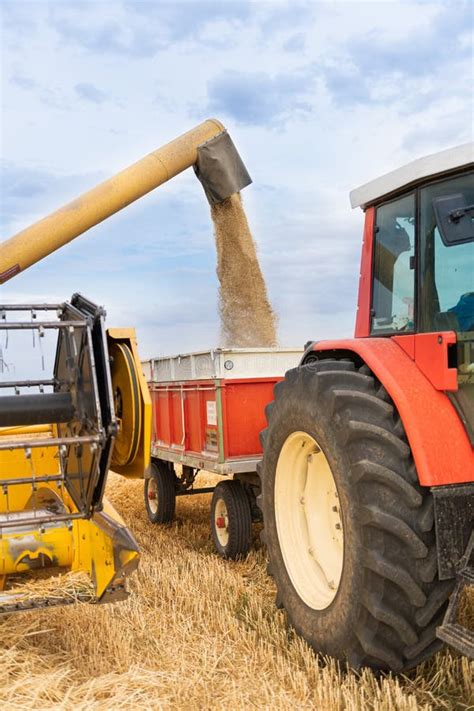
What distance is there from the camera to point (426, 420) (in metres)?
2.85

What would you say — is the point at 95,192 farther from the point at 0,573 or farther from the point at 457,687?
the point at 457,687

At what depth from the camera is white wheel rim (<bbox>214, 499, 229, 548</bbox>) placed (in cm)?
551

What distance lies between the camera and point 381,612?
106 inches

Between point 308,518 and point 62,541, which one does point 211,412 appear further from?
point 62,541

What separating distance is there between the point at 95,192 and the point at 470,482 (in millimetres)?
5379

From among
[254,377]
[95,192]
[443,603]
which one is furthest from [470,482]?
[95,192]

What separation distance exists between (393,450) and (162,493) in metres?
4.30

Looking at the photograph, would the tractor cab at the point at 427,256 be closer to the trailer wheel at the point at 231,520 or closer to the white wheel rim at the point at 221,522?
the trailer wheel at the point at 231,520

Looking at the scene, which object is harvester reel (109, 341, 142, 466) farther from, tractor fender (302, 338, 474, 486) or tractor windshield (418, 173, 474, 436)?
tractor windshield (418, 173, 474, 436)

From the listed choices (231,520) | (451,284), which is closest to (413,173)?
(451,284)

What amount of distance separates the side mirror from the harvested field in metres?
4.68

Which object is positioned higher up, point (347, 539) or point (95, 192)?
point (95, 192)

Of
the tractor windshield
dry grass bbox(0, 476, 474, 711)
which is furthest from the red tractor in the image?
dry grass bbox(0, 476, 474, 711)

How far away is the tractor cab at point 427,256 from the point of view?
2.91 metres
